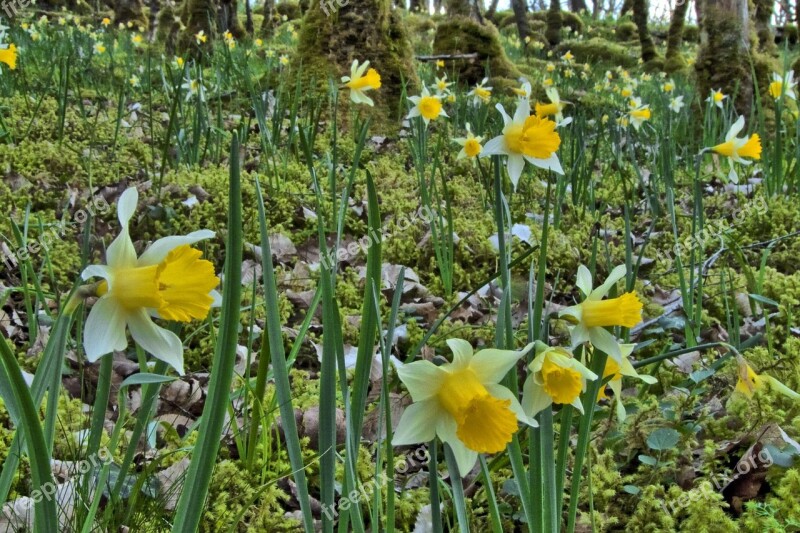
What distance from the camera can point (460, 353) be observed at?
85 centimetres

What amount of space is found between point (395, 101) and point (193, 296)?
13.0 feet

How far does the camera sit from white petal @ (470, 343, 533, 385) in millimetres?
845

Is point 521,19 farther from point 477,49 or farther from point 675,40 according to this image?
point 477,49

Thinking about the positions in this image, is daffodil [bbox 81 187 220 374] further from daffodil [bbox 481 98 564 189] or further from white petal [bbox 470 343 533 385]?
daffodil [bbox 481 98 564 189]

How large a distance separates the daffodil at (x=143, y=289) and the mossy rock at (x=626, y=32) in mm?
18622

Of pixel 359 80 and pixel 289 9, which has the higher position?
pixel 289 9

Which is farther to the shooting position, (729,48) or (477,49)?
(477,49)

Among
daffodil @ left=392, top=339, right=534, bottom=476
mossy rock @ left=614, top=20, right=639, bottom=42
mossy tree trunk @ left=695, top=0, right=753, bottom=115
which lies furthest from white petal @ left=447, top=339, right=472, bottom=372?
mossy rock @ left=614, top=20, right=639, bottom=42

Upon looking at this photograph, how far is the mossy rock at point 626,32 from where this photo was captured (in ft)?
56.1

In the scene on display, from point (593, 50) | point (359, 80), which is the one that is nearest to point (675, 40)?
point (593, 50)

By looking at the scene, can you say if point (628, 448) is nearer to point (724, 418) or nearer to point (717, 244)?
point (724, 418)

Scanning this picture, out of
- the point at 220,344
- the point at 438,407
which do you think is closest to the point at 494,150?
the point at 438,407

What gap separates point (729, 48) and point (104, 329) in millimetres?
5146

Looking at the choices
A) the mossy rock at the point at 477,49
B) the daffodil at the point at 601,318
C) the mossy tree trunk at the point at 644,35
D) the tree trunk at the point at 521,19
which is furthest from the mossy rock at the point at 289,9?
the daffodil at the point at 601,318
